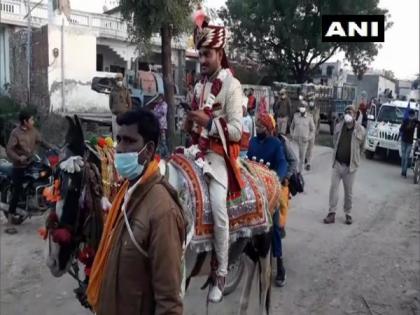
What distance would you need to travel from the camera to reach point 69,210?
10.2 feet

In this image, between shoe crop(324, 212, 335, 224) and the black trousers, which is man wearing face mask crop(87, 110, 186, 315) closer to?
the black trousers

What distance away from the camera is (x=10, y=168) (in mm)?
7625

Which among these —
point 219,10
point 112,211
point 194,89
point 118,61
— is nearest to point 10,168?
point 194,89

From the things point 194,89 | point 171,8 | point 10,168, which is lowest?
point 10,168

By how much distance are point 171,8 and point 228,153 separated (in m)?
8.44

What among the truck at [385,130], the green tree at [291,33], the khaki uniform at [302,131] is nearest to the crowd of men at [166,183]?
the khaki uniform at [302,131]

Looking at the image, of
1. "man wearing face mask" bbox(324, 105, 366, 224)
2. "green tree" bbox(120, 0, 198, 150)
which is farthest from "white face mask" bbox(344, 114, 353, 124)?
"green tree" bbox(120, 0, 198, 150)

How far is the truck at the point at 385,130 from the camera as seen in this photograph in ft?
51.0

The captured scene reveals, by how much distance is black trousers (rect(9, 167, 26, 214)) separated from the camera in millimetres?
7431

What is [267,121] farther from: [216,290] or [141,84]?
[141,84]

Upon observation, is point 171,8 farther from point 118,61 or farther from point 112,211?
point 118,61

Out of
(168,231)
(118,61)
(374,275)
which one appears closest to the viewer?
(168,231)

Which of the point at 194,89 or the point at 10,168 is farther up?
the point at 194,89

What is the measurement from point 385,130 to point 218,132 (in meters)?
13.3
